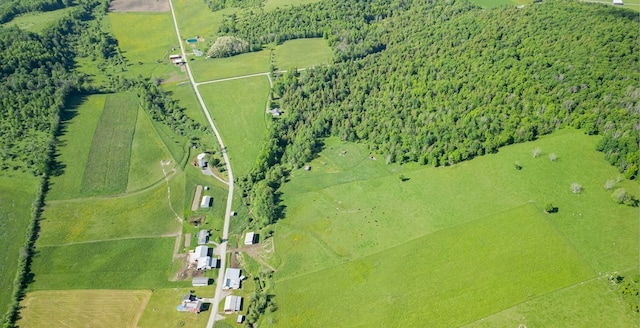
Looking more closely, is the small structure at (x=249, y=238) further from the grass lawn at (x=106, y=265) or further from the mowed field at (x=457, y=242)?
the grass lawn at (x=106, y=265)

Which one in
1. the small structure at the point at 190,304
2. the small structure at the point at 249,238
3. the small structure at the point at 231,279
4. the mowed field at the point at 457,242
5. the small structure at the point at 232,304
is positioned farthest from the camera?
the small structure at the point at 249,238

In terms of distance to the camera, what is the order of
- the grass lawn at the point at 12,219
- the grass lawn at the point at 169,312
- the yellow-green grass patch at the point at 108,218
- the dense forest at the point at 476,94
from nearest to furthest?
1. the grass lawn at the point at 169,312
2. the grass lawn at the point at 12,219
3. the yellow-green grass patch at the point at 108,218
4. the dense forest at the point at 476,94

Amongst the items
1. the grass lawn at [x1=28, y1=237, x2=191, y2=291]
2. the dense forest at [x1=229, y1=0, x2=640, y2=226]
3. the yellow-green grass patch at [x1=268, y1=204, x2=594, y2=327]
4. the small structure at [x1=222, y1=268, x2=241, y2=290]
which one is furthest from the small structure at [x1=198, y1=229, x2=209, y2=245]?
the yellow-green grass patch at [x1=268, y1=204, x2=594, y2=327]

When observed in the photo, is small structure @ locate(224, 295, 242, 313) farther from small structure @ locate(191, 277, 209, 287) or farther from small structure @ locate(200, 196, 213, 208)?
small structure @ locate(200, 196, 213, 208)

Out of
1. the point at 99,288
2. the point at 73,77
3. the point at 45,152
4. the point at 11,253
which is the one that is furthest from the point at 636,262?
the point at 73,77

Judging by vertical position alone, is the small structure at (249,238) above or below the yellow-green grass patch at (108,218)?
below

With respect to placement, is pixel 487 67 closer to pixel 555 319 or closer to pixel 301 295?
pixel 555 319

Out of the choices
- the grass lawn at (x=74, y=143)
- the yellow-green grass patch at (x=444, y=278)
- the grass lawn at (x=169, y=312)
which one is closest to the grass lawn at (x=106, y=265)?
the grass lawn at (x=169, y=312)
